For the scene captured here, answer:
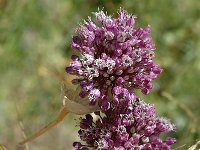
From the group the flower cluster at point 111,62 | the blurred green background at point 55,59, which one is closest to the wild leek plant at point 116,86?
the flower cluster at point 111,62

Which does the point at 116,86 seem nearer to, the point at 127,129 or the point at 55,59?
the point at 127,129

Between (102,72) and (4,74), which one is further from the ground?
(4,74)

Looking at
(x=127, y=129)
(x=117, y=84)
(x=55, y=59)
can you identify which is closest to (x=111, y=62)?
(x=117, y=84)

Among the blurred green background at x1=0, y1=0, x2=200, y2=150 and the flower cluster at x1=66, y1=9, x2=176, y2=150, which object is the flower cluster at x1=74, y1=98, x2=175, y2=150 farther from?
the blurred green background at x1=0, y1=0, x2=200, y2=150

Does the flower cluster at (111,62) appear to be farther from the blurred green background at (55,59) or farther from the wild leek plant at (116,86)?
the blurred green background at (55,59)

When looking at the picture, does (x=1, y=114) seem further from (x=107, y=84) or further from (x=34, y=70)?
(x=107, y=84)

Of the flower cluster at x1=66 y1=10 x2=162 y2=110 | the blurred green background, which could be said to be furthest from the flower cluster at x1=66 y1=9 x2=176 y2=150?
the blurred green background

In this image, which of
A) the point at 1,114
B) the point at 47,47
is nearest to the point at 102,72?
the point at 1,114
